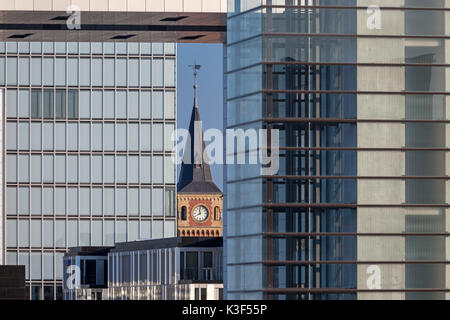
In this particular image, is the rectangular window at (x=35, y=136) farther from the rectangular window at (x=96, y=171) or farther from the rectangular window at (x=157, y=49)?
the rectangular window at (x=157, y=49)

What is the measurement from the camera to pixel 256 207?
236 feet

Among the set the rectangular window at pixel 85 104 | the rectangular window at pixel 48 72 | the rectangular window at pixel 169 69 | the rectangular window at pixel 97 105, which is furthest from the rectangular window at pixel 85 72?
the rectangular window at pixel 169 69

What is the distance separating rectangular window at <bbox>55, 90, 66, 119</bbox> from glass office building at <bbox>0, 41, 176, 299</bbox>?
0.12m

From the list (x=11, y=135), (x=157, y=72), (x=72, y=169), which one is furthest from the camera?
(x=72, y=169)

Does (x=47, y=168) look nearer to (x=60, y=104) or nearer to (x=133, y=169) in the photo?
(x=60, y=104)

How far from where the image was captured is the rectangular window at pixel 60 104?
172 metres

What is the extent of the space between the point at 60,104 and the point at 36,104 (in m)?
2.90

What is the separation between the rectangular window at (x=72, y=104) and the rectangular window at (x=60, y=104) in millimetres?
610

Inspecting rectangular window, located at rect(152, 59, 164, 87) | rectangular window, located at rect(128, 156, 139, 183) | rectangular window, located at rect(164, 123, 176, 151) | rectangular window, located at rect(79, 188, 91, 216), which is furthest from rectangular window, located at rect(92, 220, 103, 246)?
rectangular window, located at rect(152, 59, 164, 87)

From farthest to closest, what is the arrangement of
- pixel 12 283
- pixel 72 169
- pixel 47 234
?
1. pixel 72 169
2. pixel 47 234
3. pixel 12 283

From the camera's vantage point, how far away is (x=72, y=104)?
173125 millimetres

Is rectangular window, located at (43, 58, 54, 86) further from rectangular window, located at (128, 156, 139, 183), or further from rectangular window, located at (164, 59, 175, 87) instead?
rectangular window, located at (164, 59, 175, 87)

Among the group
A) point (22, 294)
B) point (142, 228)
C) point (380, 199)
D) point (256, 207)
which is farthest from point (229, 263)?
point (142, 228)

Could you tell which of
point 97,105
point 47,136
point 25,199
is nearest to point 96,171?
point 47,136
